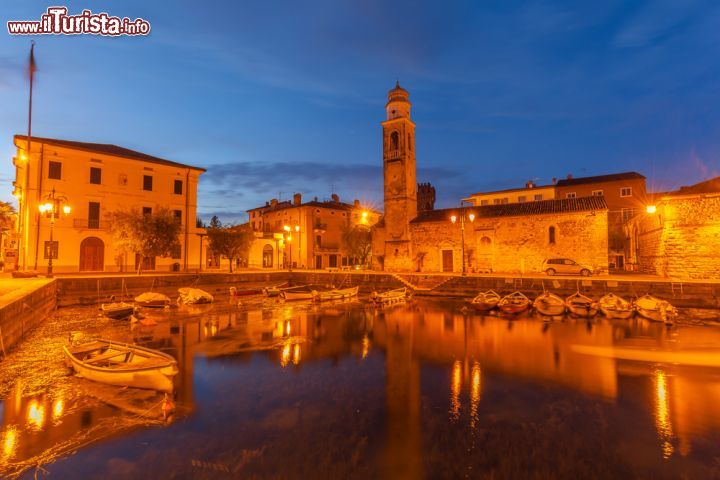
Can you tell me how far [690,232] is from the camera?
78.4 ft

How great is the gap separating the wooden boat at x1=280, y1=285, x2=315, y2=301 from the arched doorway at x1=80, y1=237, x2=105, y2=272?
643 inches

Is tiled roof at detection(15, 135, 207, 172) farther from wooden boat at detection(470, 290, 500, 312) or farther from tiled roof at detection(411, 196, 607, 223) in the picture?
wooden boat at detection(470, 290, 500, 312)

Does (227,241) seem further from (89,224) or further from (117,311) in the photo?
(117,311)

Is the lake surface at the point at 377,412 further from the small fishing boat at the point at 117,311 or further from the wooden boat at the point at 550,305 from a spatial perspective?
the wooden boat at the point at 550,305

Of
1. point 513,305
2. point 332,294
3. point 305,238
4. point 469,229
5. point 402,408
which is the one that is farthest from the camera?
point 305,238

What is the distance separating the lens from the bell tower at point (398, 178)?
37469 millimetres

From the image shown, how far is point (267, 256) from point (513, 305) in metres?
35.5

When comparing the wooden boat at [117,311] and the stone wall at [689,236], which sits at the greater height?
the stone wall at [689,236]

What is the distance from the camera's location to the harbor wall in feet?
39.4

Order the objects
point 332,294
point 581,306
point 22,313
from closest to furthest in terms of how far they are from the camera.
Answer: point 22,313, point 581,306, point 332,294

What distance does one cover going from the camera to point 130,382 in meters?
9.61

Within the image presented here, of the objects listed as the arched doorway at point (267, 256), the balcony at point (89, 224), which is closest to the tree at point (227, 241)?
the balcony at point (89, 224)

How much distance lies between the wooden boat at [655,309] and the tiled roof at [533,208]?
11.3 meters

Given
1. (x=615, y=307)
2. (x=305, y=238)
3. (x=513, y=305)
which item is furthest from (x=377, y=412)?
(x=305, y=238)
